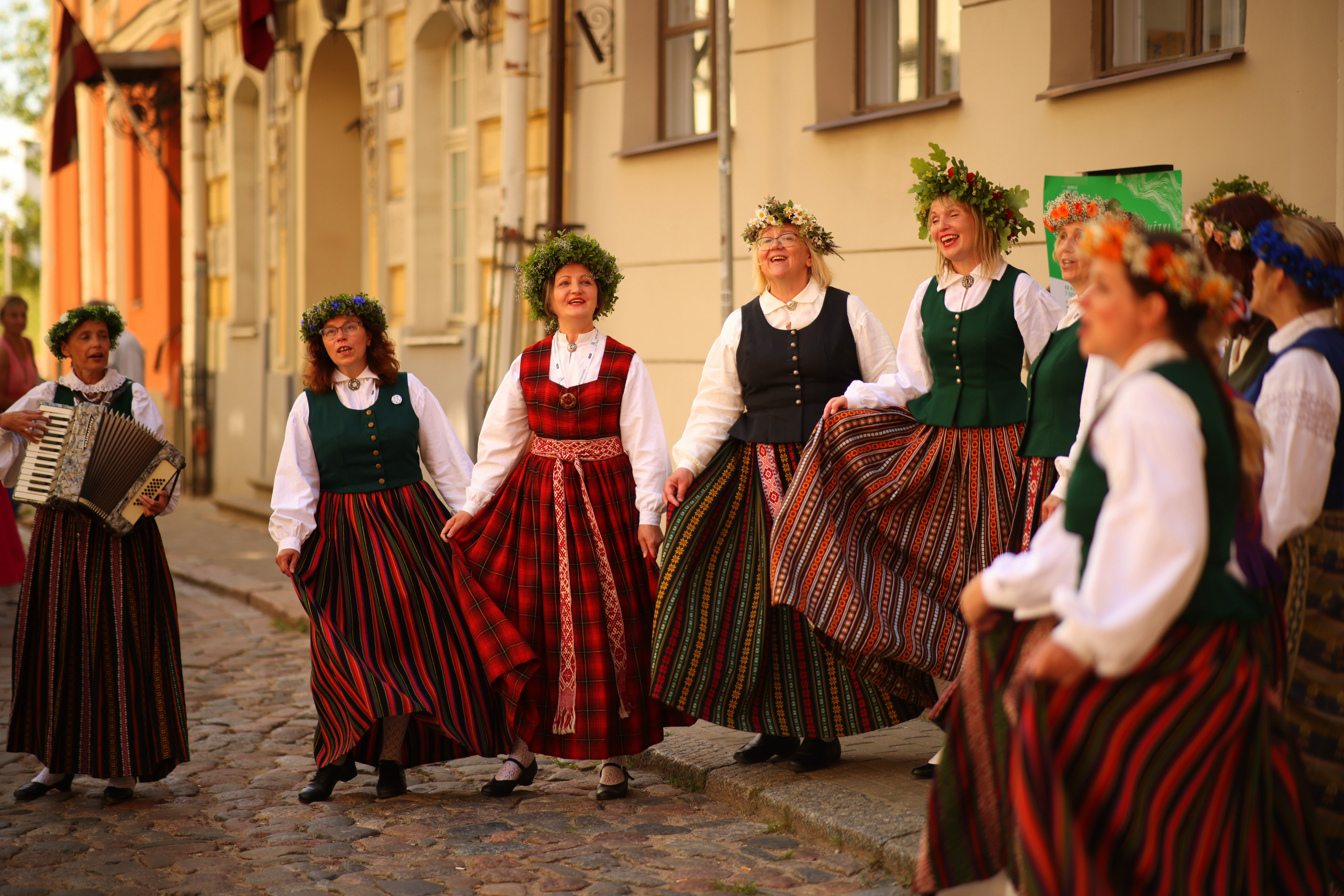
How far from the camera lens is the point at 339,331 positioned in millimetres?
4910

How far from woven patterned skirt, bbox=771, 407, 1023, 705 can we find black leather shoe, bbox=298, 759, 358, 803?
170 cm

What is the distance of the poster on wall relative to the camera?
5008 mm

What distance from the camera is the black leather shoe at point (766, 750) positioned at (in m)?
4.84

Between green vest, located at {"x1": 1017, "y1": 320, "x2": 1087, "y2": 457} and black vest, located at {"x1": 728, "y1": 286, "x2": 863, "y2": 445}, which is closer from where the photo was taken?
green vest, located at {"x1": 1017, "y1": 320, "x2": 1087, "y2": 457}

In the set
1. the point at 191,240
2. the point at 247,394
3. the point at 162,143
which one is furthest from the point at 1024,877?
the point at 162,143

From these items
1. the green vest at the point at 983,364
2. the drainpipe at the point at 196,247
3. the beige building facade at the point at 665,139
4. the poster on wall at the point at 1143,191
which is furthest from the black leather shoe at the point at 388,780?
the drainpipe at the point at 196,247

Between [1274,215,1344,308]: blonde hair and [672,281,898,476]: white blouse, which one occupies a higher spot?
[1274,215,1344,308]: blonde hair

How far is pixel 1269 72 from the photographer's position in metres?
5.22

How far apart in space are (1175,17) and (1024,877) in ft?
14.7

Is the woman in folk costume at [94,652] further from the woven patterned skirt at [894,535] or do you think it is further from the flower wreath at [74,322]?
→ the woven patterned skirt at [894,535]

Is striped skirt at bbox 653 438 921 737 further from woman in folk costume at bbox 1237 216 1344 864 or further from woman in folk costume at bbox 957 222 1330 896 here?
woman in folk costume at bbox 957 222 1330 896

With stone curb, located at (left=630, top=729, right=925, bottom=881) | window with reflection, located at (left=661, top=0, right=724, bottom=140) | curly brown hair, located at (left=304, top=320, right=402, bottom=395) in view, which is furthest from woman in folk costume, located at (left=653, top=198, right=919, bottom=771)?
window with reflection, located at (left=661, top=0, right=724, bottom=140)

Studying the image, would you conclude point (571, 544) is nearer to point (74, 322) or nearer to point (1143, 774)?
point (74, 322)

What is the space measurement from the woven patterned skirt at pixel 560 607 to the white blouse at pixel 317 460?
12.3 inches
